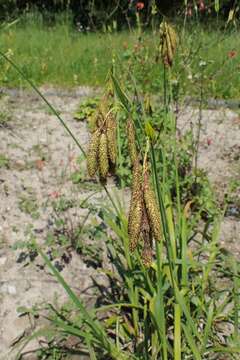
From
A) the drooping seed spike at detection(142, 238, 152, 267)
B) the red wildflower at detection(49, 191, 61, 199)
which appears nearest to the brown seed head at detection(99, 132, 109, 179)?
the drooping seed spike at detection(142, 238, 152, 267)

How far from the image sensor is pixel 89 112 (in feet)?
13.7

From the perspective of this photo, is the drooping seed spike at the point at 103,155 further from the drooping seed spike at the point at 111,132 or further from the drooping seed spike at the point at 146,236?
the drooping seed spike at the point at 146,236

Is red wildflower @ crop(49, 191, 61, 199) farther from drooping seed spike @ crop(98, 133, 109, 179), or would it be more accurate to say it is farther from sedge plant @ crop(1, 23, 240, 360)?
drooping seed spike @ crop(98, 133, 109, 179)

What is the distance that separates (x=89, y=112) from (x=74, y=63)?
57.1 inches

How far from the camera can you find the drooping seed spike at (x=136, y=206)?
121 centimetres

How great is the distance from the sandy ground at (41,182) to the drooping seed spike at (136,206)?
1209mm

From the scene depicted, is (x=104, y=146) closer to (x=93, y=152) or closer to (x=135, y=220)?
(x=93, y=152)

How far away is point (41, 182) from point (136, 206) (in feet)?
7.29

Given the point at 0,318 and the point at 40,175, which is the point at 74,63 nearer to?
the point at 40,175

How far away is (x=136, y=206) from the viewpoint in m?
1.22

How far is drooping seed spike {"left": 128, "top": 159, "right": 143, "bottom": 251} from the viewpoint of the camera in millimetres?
1211

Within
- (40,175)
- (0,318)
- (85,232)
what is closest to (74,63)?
(40,175)

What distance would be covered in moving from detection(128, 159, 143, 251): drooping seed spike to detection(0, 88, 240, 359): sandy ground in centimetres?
121

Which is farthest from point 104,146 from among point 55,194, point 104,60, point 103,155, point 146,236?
point 104,60
